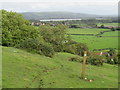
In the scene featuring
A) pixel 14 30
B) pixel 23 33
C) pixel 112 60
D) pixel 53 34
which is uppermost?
pixel 14 30

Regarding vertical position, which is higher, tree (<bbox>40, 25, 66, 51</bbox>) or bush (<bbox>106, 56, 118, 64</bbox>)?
tree (<bbox>40, 25, 66, 51</bbox>)

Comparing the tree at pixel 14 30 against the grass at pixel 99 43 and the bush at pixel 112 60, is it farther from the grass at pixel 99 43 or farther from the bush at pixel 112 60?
the grass at pixel 99 43

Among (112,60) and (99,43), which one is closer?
(112,60)

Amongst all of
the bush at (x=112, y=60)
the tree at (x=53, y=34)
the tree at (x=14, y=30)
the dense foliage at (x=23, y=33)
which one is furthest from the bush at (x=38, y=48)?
the bush at (x=112, y=60)

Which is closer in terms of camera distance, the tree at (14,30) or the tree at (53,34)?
the tree at (14,30)

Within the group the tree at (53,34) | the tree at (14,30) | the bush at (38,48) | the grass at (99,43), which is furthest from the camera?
the grass at (99,43)

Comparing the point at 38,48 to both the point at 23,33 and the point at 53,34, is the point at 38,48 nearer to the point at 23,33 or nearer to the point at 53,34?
the point at 23,33

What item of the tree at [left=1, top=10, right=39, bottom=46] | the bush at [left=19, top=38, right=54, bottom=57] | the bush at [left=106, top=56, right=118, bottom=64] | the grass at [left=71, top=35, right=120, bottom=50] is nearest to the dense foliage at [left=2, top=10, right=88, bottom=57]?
the tree at [left=1, top=10, right=39, bottom=46]

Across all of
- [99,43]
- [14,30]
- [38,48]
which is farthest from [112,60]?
[99,43]

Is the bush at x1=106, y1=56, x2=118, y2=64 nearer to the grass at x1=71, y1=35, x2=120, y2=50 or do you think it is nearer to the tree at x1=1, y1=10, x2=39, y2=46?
the tree at x1=1, y1=10, x2=39, y2=46

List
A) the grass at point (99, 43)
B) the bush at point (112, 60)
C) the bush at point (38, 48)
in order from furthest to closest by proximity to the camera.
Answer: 1. the grass at point (99, 43)
2. the bush at point (112, 60)
3. the bush at point (38, 48)

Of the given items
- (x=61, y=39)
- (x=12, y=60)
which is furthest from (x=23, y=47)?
(x=61, y=39)

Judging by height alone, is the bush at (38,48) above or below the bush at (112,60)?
above

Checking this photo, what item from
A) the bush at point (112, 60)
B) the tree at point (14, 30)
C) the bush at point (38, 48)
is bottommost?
the bush at point (112, 60)
